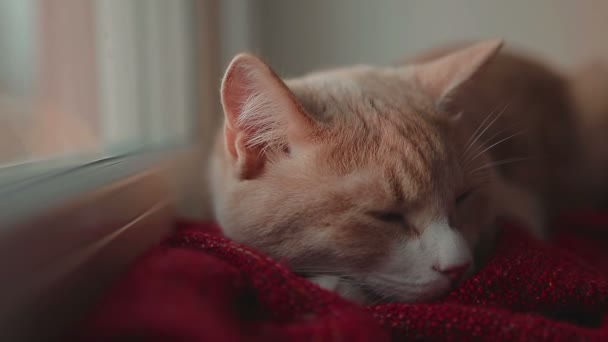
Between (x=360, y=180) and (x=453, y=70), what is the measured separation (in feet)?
1.31

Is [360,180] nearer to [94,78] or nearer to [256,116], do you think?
[256,116]

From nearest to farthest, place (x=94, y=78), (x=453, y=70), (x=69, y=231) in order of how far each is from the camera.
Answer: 1. (x=69, y=231)
2. (x=453, y=70)
3. (x=94, y=78)

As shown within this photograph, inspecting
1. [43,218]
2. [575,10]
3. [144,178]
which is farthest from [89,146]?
[575,10]

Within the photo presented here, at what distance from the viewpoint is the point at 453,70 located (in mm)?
1106

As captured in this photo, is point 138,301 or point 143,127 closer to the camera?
point 138,301

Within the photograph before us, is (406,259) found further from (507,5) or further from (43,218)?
(507,5)

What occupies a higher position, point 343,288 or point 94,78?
point 94,78

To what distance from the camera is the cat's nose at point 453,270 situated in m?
0.82

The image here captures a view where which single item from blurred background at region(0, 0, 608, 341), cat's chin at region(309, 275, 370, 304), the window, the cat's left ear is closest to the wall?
blurred background at region(0, 0, 608, 341)

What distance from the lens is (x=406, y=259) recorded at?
0.85 metres

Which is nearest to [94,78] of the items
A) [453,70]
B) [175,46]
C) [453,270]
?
[175,46]

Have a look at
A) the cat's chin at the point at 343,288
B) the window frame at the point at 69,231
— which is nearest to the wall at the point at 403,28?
the window frame at the point at 69,231

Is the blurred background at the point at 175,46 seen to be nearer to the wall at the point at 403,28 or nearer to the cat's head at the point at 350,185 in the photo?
the wall at the point at 403,28

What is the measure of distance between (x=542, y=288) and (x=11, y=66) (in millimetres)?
930
